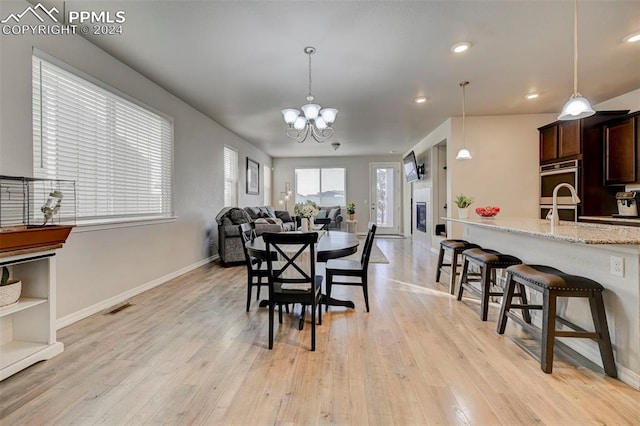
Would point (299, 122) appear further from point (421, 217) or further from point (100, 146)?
point (421, 217)

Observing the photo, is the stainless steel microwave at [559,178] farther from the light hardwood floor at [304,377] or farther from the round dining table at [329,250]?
the round dining table at [329,250]

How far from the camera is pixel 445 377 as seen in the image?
1875 mm

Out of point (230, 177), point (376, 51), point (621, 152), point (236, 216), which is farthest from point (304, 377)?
point (230, 177)

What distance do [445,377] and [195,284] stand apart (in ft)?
10.6

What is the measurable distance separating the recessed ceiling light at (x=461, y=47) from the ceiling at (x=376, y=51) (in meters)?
0.05

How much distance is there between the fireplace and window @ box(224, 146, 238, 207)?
4.52m

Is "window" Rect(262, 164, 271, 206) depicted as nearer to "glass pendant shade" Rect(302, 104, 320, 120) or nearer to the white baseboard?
the white baseboard

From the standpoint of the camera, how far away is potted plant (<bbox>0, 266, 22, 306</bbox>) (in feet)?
6.24

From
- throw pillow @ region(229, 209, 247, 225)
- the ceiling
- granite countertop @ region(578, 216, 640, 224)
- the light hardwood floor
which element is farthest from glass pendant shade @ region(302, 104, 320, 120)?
granite countertop @ region(578, 216, 640, 224)

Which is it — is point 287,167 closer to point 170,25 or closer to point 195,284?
point 195,284

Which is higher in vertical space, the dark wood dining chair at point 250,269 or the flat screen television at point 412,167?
the flat screen television at point 412,167

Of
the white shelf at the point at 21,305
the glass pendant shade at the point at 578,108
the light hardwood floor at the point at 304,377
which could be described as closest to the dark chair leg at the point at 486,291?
the light hardwood floor at the point at 304,377

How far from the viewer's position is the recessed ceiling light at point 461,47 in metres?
2.90

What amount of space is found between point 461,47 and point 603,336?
265 cm
